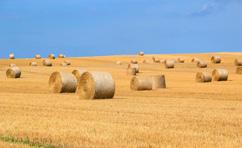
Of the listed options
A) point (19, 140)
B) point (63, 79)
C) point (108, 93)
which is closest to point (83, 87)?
point (108, 93)

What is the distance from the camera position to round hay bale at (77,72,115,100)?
772 inches

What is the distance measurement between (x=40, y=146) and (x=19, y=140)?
84cm

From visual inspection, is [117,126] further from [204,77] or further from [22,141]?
[204,77]

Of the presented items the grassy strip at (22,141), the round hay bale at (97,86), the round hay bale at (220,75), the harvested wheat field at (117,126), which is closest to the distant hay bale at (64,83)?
the round hay bale at (97,86)

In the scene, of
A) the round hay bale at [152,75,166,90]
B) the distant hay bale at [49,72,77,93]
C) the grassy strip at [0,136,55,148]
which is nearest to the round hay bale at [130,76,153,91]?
the round hay bale at [152,75,166,90]

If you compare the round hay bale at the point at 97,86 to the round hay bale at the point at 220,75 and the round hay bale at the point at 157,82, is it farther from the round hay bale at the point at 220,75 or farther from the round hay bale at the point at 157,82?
the round hay bale at the point at 220,75

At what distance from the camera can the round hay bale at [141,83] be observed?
26.3 metres

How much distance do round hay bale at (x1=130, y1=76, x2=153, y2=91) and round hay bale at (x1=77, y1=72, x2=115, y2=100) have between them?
623cm

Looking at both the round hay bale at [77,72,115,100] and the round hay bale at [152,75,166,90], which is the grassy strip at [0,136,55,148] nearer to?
the round hay bale at [77,72,115,100]

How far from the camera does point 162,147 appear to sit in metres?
8.59

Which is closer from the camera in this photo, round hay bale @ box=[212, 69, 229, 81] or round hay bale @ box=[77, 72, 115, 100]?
round hay bale @ box=[77, 72, 115, 100]

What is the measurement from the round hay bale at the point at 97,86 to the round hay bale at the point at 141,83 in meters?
6.23

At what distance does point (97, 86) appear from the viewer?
19.6m

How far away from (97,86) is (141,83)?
7.08 meters
